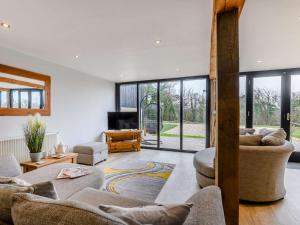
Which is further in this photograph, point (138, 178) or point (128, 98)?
point (128, 98)

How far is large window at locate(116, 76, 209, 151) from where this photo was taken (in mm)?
5508

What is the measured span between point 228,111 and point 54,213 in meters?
1.58

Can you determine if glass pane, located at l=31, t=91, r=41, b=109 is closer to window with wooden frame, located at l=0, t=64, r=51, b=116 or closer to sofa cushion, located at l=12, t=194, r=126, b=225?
window with wooden frame, located at l=0, t=64, r=51, b=116

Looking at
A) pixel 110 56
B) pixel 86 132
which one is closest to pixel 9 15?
pixel 110 56

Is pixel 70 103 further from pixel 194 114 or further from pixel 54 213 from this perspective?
pixel 54 213

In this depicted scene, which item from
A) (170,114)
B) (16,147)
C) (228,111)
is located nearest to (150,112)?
(170,114)

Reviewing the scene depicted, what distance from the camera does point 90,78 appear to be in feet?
17.6

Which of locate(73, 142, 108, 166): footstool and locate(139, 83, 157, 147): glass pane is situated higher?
locate(139, 83, 157, 147): glass pane

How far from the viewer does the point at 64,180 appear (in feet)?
7.00

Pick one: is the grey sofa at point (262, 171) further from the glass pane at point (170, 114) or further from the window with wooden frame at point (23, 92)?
the window with wooden frame at point (23, 92)

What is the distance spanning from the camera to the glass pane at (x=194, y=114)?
18.0 ft

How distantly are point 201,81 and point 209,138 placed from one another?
5.70 ft

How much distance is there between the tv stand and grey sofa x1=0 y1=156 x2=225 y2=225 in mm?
2941

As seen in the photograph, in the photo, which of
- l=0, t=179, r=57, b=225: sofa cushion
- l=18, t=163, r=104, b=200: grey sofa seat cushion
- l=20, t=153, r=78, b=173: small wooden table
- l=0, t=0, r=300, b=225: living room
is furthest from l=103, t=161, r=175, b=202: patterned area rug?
l=0, t=179, r=57, b=225: sofa cushion
